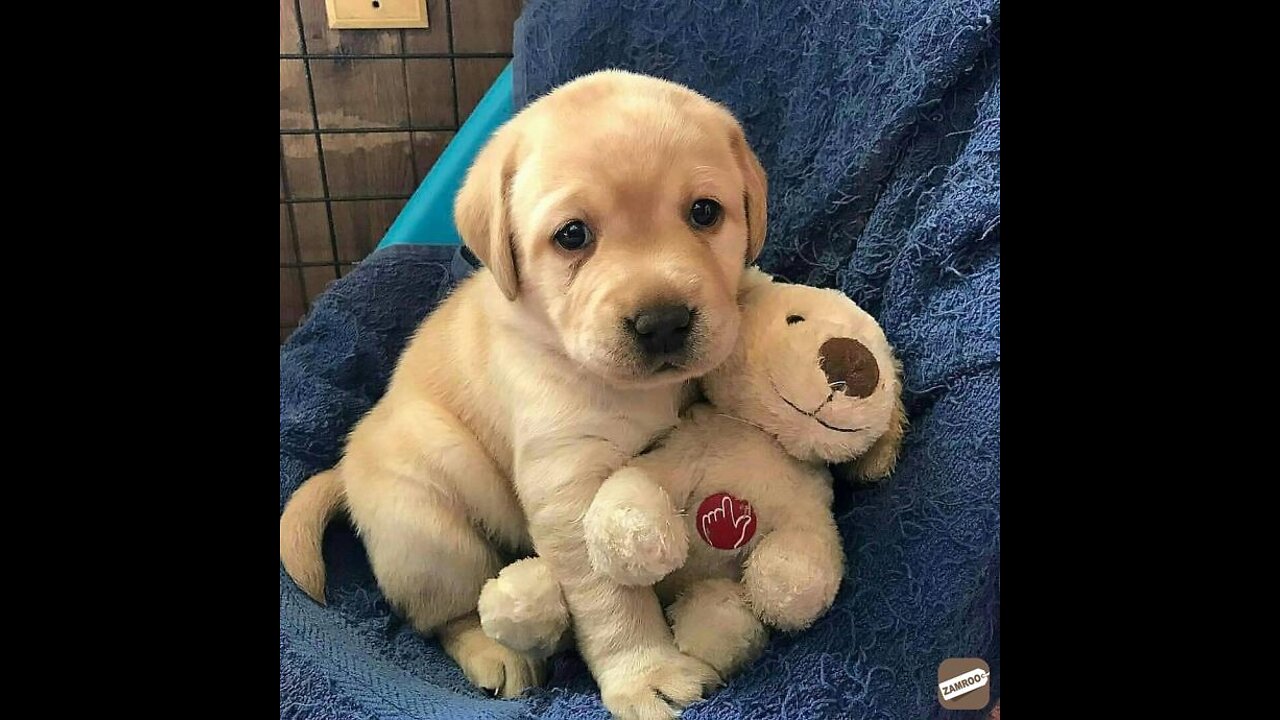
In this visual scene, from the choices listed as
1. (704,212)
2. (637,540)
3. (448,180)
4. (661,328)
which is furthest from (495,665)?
(448,180)

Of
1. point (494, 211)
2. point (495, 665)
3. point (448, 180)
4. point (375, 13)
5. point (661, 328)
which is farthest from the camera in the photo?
point (448, 180)

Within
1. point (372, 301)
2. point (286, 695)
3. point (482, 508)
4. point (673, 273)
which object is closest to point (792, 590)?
point (673, 273)

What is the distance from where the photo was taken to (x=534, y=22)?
2.35 meters

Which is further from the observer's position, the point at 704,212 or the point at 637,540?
the point at 704,212

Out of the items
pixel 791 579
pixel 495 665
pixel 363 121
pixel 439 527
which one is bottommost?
pixel 495 665

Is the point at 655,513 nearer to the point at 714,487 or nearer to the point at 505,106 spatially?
the point at 714,487

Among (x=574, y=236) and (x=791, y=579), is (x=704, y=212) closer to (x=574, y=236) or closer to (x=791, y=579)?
(x=574, y=236)

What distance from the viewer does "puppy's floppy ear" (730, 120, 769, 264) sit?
5.31ft

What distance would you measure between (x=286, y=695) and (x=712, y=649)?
0.70 m

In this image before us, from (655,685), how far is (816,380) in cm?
56

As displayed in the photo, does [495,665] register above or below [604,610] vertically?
below

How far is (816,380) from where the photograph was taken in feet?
4.84

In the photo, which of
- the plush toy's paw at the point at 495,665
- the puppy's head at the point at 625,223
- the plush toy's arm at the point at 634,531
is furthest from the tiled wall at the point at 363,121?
the plush toy's arm at the point at 634,531

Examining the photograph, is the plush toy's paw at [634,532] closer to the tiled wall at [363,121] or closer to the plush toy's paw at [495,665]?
the plush toy's paw at [495,665]
